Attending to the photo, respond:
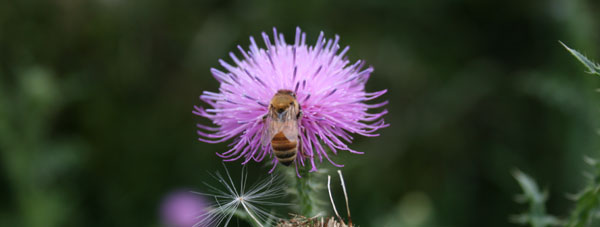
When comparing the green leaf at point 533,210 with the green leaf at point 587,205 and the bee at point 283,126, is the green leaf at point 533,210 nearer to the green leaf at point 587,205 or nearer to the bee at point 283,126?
the green leaf at point 587,205

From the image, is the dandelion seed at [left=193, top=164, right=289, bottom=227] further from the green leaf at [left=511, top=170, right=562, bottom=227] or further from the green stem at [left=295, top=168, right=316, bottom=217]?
the green leaf at [left=511, top=170, right=562, bottom=227]

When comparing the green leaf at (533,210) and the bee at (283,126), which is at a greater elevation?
the green leaf at (533,210)

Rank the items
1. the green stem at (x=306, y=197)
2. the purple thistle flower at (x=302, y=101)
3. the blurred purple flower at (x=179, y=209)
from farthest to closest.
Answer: the blurred purple flower at (x=179, y=209)
the green stem at (x=306, y=197)
the purple thistle flower at (x=302, y=101)

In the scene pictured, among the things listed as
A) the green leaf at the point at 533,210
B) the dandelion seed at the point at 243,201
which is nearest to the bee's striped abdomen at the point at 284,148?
the dandelion seed at the point at 243,201

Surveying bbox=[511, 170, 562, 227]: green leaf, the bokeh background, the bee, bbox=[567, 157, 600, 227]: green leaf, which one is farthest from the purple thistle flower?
the bokeh background

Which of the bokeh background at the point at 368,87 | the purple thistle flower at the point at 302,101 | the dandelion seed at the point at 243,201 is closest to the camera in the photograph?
the dandelion seed at the point at 243,201

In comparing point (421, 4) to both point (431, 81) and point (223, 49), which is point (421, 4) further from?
point (223, 49)
